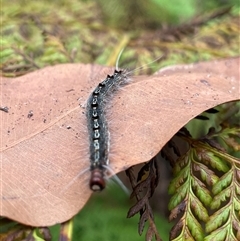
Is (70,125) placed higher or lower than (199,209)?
higher

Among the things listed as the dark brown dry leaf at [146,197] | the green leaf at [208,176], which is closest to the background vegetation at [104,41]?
the dark brown dry leaf at [146,197]

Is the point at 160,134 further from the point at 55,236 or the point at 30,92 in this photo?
the point at 55,236

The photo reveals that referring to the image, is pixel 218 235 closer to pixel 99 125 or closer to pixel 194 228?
pixel 194 228

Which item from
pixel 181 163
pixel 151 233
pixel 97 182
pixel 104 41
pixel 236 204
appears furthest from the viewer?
pixel 104 41

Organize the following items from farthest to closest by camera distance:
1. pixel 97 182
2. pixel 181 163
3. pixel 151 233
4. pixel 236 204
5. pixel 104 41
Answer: pixel 104 41, pixel 181 163, pixel 236 204, pixel 151 233, pixel 97 182

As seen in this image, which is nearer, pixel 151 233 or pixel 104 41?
pixel 151 233

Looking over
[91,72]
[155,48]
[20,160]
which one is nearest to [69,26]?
[155,48]

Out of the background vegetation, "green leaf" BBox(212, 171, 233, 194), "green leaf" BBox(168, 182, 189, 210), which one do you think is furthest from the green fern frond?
the background vegetation

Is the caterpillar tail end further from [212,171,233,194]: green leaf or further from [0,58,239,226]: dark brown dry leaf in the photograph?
[212,171,233,194]: green leaf

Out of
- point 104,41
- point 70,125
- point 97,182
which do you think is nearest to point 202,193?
point 97,182
